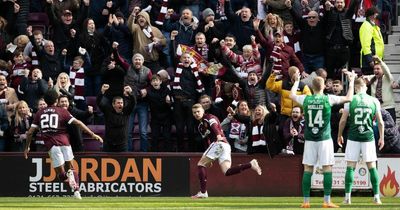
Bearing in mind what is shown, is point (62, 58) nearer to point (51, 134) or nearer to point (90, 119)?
point (90, 119)

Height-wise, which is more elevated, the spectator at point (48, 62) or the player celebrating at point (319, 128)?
the spectator at point (48, 62)

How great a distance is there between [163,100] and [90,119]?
2248mm

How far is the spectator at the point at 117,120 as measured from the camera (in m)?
28.0

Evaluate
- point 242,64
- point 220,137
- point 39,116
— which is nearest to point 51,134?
point 39,116

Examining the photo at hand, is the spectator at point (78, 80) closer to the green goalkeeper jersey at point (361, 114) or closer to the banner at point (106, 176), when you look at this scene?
the banner at point (106, 176)

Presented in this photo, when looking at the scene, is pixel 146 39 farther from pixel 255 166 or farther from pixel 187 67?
pixel 255 166

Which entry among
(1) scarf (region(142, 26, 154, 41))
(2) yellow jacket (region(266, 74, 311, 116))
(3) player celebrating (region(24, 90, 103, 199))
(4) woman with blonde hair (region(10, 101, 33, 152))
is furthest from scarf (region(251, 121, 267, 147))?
(4) woman with blonde hair (region(10, 101, 33, 152))

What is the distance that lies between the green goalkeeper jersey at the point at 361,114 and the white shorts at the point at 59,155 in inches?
251

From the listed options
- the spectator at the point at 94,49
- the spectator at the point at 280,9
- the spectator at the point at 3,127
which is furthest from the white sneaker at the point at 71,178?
the spectator at the point at 280,9

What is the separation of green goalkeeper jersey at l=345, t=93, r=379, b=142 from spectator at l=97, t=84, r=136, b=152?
21.8 feet

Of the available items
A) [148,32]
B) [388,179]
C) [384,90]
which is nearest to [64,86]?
[148,32]

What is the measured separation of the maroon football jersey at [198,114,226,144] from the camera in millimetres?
25678

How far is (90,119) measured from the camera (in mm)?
29984

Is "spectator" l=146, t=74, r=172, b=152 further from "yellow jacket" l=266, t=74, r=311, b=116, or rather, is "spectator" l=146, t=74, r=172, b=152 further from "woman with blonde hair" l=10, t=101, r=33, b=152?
"woman with blonde hair" l=10, t=101, r=33, b=152
